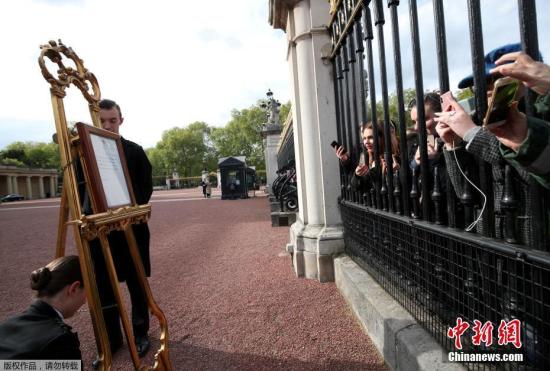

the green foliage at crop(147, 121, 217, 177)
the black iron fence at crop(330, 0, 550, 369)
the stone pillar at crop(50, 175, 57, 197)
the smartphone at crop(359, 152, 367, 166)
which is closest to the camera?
the black iron fence at crop(330, 0, 550, 369)

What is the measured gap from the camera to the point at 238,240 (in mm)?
7551

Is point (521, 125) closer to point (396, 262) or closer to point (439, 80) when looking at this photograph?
point (439, 80)

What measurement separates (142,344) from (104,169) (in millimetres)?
1551

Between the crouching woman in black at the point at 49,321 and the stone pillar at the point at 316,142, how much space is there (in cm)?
257

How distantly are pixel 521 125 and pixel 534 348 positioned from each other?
2.89ft

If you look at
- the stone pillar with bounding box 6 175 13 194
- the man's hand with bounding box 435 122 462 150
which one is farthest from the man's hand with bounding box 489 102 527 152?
the stone pillar with bounding box 6 175 13 194

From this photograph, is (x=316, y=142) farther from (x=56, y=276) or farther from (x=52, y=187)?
(x=52, y=187)

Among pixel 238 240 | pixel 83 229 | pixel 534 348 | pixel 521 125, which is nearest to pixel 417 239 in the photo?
pixel 534 348

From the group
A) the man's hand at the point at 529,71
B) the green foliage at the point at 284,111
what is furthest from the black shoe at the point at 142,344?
the green foliage at the point at 284,111

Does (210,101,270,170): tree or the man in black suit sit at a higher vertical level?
(210,101,270,170): tree

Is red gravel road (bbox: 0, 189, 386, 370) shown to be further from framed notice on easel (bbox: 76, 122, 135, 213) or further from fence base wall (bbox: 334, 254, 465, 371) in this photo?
framed notice on easel (bbox: 76, 122, 135, 213)

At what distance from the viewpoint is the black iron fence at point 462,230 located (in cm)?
131

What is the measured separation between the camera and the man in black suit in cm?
280

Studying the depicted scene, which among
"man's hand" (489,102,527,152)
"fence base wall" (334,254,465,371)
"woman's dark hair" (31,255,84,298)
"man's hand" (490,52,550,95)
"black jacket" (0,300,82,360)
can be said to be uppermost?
"man's hand" (490,52,550,95)
